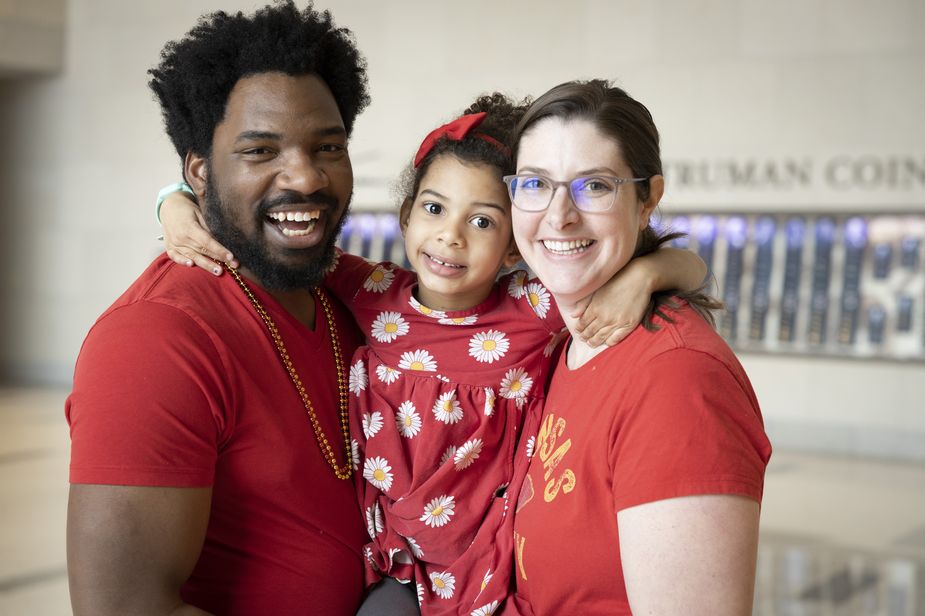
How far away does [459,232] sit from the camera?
8.91 ft

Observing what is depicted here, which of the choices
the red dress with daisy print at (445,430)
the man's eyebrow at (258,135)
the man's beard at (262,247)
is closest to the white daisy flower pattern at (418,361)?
the red dress with daisy print at (445,430)

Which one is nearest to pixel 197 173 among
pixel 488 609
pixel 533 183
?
pixel 533 183

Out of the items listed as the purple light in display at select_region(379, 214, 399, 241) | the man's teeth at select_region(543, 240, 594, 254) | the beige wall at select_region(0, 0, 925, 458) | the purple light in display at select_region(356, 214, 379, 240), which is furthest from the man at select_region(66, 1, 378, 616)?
the purple light in display at select_region(356, 214, 379, 240)

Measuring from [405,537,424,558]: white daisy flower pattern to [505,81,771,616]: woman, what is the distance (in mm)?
319

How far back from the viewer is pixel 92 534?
1.84 meters

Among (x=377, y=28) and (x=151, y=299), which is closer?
(x=151, y=299)

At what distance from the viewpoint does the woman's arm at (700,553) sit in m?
1.67

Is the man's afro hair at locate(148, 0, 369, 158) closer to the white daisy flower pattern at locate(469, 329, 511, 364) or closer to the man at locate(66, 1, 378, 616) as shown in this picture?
the man at locate(66, 1, 378, 616)

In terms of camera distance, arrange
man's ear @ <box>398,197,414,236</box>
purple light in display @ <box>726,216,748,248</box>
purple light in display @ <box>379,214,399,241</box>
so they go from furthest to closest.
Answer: purple light in display @ <box>379,214,399,241</box>, purple light in display @ <box>726,216,748,248</box>, man's ear @ <box>398,197,414,236</box>

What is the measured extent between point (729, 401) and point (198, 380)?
0.96 m

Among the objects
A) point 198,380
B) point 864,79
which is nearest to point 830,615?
point 198,380

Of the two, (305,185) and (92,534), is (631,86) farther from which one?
(92,534)

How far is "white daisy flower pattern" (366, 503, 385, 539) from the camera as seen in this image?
2418 mm

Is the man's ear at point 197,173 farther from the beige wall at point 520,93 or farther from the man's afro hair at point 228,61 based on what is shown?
the beige wall at point 520,93
